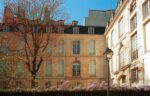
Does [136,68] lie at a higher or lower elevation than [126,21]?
lower

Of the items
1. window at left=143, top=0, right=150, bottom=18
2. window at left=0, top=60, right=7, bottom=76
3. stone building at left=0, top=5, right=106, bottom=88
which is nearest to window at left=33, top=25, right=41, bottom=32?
window at left=143, top=0, right=150, bottom=18

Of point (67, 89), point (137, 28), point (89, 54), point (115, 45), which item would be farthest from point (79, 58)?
point (67, 89)

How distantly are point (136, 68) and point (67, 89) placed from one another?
32.9 feet

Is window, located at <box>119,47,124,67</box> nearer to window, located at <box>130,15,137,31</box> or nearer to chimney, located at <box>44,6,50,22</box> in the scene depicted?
window, located at <box>130,15,137,31</box>

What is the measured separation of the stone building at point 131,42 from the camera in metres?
30.5

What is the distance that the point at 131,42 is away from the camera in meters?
35.1

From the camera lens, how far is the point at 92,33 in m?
54.0

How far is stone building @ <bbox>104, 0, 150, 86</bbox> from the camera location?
3053 centimetres

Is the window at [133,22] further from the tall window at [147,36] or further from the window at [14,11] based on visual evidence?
the window at [14,11]

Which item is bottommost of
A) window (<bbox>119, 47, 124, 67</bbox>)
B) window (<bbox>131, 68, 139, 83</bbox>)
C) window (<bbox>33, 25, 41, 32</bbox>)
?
window (<bbox>131, 68, 139, 83</bbox>)

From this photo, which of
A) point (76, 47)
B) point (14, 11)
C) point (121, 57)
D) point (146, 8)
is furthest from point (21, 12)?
point (76, 47)

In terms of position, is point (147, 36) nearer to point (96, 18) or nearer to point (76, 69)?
point (76, 69)

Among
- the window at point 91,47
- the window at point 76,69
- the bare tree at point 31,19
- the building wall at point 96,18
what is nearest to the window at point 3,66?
the bare tree at point 31,19
